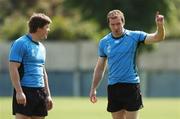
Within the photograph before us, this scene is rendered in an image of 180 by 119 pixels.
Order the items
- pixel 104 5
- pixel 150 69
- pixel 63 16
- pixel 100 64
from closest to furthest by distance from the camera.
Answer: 1. pixel 100 64
2. pixel 104 5
3. pixel 150 69
4. pixel 63 16

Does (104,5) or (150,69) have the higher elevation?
(104,5)

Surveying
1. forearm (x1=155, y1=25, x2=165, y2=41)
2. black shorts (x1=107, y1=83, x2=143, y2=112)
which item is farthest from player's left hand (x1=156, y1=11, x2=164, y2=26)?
black shorts (x1=107, y1=83, x2=143, y2=112)

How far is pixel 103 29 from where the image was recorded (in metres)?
48.0

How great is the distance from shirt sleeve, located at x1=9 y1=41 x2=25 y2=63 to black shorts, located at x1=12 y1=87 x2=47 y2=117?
42 centimetres

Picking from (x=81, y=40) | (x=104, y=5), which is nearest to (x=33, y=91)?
(x=104, y=5)

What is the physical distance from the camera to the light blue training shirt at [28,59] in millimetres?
12477

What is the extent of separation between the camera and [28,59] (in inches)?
494

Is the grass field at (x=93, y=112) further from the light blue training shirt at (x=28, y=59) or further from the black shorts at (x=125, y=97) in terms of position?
the light blue training shirt at (x=28, y=59)

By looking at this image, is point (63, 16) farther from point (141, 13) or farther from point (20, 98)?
point (20, 98)

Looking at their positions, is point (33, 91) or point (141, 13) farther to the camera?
point (141, 13)

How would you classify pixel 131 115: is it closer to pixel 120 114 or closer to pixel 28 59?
pixel 120 114

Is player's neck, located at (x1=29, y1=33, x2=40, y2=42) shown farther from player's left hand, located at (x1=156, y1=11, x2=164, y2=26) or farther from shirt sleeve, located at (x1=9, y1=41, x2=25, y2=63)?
player's left hand, located at (x1=156, y1=11, x2=164, y2=26)

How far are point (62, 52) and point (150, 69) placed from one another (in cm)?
521

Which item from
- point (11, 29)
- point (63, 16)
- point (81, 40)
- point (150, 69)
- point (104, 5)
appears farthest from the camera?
point (63, 16)
